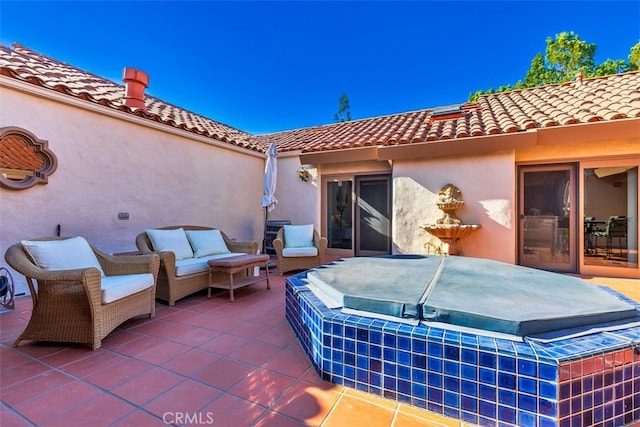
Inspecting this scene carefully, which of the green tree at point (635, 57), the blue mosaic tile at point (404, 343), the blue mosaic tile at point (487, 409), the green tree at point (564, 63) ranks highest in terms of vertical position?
the green tree at point (564, 63)

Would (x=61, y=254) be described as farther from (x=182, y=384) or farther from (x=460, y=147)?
(x=460, y=147)

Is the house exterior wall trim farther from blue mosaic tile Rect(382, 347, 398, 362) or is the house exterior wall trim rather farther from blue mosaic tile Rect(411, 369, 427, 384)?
blue mosaic tile Rect(411, 369, 427, 384)

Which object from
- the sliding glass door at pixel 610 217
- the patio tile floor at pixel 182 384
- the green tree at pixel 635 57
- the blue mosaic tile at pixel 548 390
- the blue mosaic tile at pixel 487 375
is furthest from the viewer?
the green tree at pixel 635 57

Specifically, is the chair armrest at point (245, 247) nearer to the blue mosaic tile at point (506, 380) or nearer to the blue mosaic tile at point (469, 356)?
the blue mosaic tile at point (469, 356)

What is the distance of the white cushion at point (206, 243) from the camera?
5.07 m

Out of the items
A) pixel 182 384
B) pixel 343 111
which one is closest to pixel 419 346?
pixel 182 384

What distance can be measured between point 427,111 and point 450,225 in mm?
5386

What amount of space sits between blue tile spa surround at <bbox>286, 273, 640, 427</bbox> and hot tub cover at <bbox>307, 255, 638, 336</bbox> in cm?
11

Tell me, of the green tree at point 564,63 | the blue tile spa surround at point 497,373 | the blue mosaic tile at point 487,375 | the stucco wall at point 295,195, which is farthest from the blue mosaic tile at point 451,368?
the green tree at point 564,63

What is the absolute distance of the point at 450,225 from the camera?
19.7 feet

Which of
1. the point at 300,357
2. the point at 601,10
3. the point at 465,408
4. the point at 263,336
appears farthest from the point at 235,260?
the point at 601,10

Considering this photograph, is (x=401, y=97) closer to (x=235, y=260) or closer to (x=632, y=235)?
(x=632, y=235)

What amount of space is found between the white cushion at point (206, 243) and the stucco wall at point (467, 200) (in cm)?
416

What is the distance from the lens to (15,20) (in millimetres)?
5254
